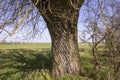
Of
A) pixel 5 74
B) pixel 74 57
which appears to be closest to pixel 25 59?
pixel 5 74

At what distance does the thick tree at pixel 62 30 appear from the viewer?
1065 centimetres

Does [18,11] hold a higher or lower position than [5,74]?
higher

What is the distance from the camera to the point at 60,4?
35.3 feet

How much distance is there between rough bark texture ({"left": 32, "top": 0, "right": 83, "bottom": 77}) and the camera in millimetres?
10719

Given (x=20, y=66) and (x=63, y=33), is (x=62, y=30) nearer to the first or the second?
(x=63, y=33)

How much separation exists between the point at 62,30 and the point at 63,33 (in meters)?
0.12

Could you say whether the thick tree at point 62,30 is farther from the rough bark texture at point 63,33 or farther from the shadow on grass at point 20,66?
the shadow on grass at point 20,66

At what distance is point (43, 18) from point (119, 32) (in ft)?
9.50

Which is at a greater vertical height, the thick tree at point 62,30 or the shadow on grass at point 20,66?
the thick tree at point 62,30

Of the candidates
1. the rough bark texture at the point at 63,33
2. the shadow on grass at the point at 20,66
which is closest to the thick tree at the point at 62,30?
the rough bark texture at the point at 63,33

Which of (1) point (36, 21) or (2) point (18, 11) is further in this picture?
(1) point (36, 21)

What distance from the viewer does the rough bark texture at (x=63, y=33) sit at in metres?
10.7

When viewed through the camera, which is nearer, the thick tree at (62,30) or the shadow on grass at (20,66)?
the thick tree at (62,30)

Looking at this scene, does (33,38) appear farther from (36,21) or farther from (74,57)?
(74,57)
